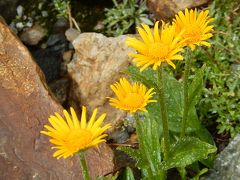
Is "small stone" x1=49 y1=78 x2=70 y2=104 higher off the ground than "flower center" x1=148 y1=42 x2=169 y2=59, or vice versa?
"flower center" x1=148 y1=42 x2=169 y2=59

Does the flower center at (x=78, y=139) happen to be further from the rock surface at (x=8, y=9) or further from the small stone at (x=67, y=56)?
the rock surface at (x=8, y=9)

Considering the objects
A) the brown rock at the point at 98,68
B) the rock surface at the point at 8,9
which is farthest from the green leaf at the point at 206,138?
the rock surface at the point at 8,9

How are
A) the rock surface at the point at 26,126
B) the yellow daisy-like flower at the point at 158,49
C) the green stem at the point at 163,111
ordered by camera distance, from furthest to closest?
1. the rock surface at the point at 26,126
2. the green stem at the point at 163,111
3. the yellow daisy-like flower at the point at 158,49

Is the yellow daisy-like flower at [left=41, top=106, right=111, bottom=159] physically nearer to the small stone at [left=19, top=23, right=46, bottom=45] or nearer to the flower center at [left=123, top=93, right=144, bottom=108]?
the flower center at [left=123, top=93, right=144, bottom=108]

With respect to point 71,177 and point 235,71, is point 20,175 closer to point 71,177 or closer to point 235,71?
point 71,177

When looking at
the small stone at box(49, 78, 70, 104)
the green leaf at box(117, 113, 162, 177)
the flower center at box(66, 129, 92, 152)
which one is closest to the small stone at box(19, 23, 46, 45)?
the small stone at box(49, 78, 70, 104)

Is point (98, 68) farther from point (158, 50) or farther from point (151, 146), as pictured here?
point (158, 50)

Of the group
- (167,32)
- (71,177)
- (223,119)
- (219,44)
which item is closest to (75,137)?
(167,32)
